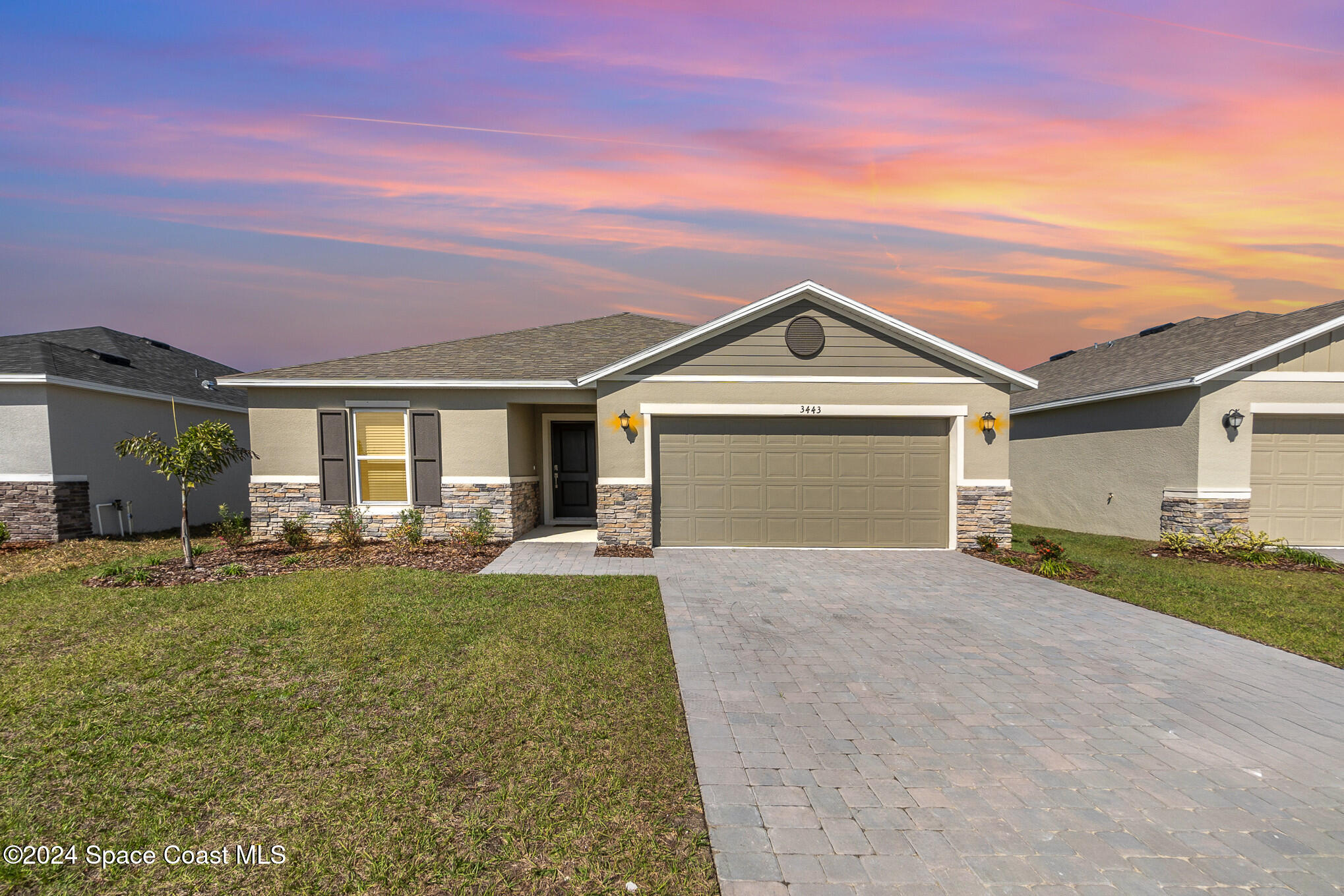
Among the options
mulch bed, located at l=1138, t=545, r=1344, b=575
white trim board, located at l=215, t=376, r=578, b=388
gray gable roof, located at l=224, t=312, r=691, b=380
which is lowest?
mulch bed, located at l=1138, t=545, r=1344, b=575

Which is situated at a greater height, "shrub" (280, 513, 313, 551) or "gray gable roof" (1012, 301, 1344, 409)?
"gray gable roof" (1012, 301, 1344, 409)

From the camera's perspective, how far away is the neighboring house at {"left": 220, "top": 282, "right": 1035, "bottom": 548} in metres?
10.9

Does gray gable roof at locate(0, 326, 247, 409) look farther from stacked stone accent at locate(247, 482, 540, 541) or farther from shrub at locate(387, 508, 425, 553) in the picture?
shrub at locate(387, 508, 425, 553)

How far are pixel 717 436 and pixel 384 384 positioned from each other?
244 inches

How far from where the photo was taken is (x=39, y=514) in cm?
1161

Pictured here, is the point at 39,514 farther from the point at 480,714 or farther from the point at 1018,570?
the point at 1018,570

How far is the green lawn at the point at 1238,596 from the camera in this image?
6.46 m

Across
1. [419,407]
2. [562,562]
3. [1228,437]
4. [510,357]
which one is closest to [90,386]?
[419,407]

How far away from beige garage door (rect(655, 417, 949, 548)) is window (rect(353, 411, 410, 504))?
5.02 meters

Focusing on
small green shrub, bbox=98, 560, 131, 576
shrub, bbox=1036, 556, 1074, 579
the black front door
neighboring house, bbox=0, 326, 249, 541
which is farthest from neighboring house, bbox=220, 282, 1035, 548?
neighboring house, bbox=0, 326, 249, 541

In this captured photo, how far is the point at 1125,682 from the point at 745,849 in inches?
161

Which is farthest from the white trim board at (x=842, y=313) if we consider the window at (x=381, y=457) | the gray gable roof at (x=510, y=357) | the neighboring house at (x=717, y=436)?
the window at (x=381, y=457)

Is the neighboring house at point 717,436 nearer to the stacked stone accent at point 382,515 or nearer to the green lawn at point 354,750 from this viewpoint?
the stacked stone accent at point 382,515

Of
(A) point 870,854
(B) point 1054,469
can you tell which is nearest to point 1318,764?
(A) point 870,854
